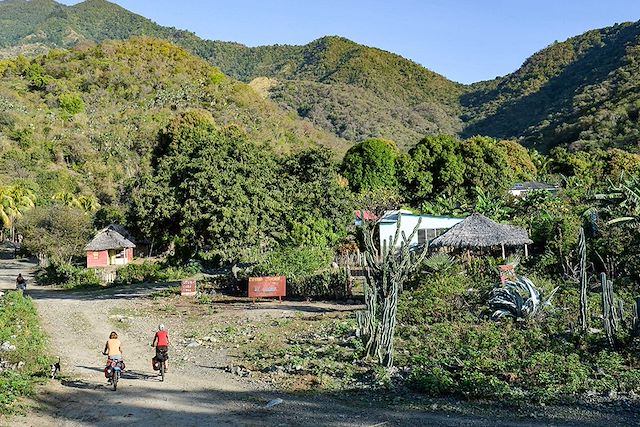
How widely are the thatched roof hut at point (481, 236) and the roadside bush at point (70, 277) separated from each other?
18.4 metres

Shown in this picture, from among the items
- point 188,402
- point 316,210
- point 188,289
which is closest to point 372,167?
point 316,210

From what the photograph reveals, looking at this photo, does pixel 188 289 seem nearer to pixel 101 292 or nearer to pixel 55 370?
pixel 101 292

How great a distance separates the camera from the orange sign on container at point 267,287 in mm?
23062

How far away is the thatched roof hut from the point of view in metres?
24.4

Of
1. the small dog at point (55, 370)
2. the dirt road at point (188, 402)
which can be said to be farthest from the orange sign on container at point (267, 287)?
the small dog at point (55, 370)

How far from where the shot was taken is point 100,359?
1412 centimetres

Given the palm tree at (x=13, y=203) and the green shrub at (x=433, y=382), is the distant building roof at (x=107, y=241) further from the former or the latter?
the green shrub at (x=433, y=382)

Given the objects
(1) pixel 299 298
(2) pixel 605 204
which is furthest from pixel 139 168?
(2) pixel 605 204

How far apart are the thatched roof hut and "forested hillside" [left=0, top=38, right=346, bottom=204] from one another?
2902 cm

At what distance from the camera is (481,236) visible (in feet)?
80.8

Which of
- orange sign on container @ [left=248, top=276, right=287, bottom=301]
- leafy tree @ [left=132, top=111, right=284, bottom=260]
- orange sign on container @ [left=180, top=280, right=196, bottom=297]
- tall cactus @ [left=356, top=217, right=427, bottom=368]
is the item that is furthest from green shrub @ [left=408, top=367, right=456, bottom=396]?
orange sign on container @ [left=180, top=280, right=196, bottom=297]

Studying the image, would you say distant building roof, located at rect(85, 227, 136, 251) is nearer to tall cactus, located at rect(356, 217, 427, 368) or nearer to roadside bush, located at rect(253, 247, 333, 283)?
roadside bush, located at rect(253, 247, 333, 283)

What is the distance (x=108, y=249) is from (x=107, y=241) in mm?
632

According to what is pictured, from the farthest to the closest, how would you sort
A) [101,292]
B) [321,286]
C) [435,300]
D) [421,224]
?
[421,224]
[101,292]
[321,286]
[435,300]
